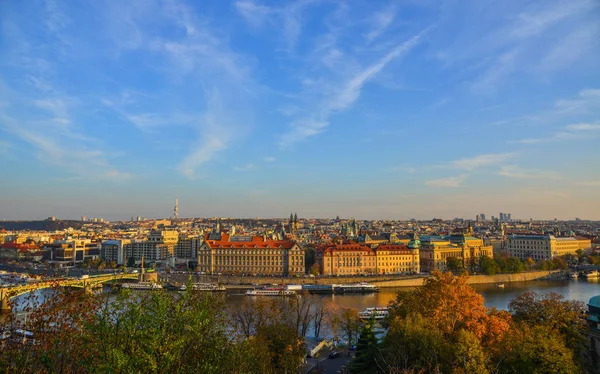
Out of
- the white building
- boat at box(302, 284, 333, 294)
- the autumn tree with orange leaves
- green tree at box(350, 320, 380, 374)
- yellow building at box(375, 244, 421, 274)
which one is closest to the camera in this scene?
the autumn tree with orange leaves

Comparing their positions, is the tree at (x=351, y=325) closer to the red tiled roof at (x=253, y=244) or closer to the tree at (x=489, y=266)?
the red tiled roof at (x=253, y=244)

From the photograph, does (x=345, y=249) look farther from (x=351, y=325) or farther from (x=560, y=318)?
(x=560, y=318)

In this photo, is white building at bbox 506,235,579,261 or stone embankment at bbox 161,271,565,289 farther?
white building at bbox 506,235,579,261

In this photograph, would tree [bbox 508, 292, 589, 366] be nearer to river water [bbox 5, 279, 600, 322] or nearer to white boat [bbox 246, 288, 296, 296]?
river water [bbox 5, 279, 600, 322]

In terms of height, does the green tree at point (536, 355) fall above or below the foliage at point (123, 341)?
below

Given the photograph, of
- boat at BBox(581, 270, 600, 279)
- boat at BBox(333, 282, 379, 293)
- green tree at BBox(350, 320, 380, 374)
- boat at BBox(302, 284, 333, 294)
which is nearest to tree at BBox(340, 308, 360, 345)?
green tree at BBox(350, 320, 380, 374)

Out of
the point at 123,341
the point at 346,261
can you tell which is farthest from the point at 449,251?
the point at 123,341

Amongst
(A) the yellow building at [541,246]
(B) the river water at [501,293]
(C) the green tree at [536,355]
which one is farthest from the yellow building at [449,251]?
(C) the green tree at [536,355]

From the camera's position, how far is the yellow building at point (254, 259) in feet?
189

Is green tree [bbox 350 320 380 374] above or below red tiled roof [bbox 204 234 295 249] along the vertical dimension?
below

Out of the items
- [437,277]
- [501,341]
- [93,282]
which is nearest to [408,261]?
[93,282]

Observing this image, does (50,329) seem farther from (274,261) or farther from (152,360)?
(274,261)

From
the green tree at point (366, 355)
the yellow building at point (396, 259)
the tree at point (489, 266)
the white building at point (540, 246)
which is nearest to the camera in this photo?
the green tree at point (366, 355)

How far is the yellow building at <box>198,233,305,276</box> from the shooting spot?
57.7 meters
